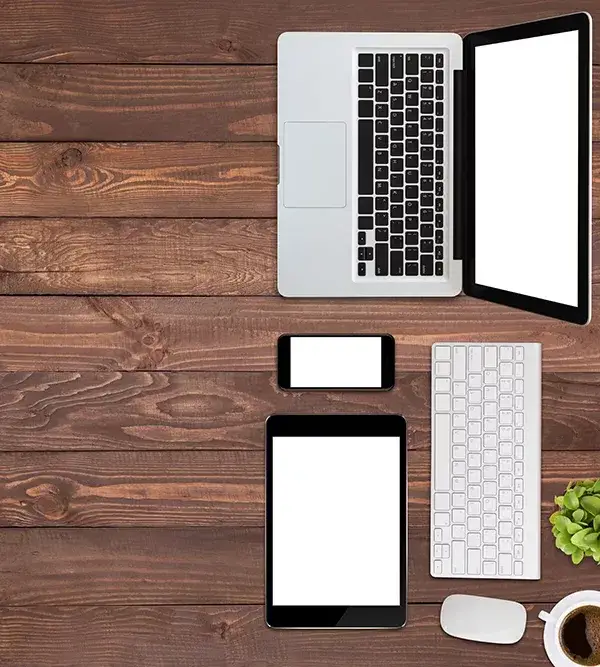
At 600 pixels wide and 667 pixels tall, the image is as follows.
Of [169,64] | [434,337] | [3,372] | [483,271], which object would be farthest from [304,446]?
[169,64]

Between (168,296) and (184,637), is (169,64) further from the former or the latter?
(184,637)

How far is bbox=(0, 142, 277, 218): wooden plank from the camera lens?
3.43ft

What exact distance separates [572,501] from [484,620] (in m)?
0.25

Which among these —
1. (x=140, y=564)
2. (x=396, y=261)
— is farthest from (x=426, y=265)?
(x=140, y=564)

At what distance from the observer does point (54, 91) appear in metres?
1.04

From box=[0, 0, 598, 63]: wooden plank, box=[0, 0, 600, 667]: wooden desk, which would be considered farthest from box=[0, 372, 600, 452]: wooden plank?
box=[0, 0, 598, 63]: wooden plank

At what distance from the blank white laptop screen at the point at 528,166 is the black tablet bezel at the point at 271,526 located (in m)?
0.27

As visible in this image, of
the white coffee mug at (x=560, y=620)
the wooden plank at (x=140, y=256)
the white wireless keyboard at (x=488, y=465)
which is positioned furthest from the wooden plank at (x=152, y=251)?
the white coffee mug at (x=560, y=620)

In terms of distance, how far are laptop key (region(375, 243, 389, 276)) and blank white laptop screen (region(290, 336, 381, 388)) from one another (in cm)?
10

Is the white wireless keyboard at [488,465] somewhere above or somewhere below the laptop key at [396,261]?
below

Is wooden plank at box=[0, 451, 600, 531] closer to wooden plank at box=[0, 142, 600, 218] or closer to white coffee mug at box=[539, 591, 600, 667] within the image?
white coffee mug at box=[539, 591, 600, 667]

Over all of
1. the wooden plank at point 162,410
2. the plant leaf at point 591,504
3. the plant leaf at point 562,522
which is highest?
the wooden plank at point 162,410

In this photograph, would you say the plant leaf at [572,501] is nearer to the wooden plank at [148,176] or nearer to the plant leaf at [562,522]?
the plant leaf at [562,522]

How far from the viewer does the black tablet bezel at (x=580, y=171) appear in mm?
778
